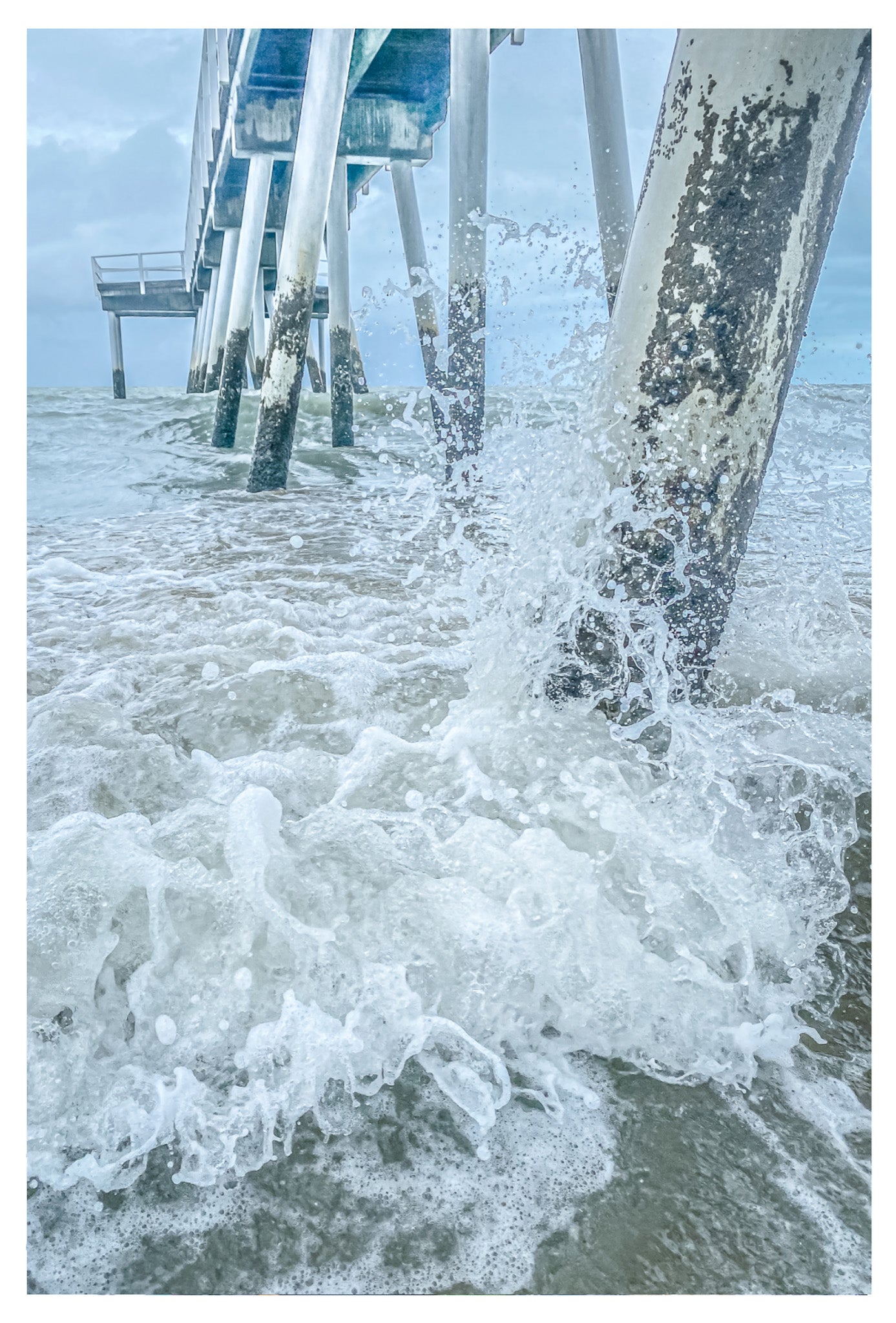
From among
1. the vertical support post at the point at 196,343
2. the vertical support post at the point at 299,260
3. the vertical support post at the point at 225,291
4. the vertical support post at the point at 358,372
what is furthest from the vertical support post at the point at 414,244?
the vertical support post at the point at 196,343

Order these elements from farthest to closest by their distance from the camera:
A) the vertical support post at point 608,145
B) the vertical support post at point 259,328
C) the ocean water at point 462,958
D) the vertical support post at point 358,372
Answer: the vertical support post at point 259,328 < the vertical support post at point 358,372 < the vertical support post at point 608,145 < the ocean water at point 462,958

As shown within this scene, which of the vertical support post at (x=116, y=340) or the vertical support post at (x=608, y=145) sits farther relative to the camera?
the vertical support post at (x=116, y=340)

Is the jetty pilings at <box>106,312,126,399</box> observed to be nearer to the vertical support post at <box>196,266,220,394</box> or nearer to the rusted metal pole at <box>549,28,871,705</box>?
the vertical support post at <box>196,266,220,394</box>

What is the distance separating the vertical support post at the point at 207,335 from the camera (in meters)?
16.8

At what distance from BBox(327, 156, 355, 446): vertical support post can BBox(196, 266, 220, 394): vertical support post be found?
273 inches

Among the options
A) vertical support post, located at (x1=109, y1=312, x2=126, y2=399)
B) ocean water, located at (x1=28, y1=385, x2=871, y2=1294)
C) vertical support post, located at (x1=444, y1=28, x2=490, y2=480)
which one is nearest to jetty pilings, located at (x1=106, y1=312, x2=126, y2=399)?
vertical support post, located at (x1=109, y1=312, x2=126, y2=399)

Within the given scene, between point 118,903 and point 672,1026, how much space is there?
0.86 m

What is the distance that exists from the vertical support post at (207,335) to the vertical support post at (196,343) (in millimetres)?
96

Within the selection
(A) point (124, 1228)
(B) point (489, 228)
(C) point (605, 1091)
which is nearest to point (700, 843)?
(C) point (605, 1091)

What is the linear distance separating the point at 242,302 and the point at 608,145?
13.5ft

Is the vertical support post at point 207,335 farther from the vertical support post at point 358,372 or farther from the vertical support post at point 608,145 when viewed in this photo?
the vertical support post at point 608,145

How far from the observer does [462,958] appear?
1.30 m

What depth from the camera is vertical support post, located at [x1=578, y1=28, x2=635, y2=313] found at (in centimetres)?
632

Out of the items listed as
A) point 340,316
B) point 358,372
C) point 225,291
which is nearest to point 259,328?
point 358,372
